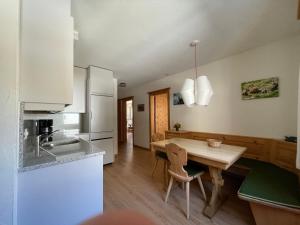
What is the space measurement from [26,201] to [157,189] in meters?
1.73

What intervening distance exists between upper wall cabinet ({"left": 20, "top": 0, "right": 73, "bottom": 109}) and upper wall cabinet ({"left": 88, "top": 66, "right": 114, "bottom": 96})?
1928mm

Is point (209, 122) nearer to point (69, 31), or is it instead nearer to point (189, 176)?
point (189, 176)

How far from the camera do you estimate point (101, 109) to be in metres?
3.32

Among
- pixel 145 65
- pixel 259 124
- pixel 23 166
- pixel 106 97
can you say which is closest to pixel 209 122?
pixel 259 124

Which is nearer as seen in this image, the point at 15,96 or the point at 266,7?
the point at 15,96

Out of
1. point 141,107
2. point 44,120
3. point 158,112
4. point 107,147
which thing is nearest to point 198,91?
point 44,120

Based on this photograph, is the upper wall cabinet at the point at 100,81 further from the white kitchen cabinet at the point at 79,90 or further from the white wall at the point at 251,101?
the white wall at the point at 251,101

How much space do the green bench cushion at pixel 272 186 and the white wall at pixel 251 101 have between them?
772 mm

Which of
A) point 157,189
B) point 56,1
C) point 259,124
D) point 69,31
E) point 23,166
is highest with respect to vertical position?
point 56,1

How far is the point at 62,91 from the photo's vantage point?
1.27 m

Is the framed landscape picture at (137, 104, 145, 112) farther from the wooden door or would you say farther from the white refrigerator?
the white refrigerator

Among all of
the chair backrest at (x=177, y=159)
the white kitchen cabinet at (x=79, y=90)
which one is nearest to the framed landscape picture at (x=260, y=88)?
the chair backrest at (x=177, y=159)

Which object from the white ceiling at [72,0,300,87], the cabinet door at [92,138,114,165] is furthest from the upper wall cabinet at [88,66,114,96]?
the cabinet door at [92,138,114,165]

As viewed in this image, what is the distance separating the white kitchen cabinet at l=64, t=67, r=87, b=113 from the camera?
3.03 m
